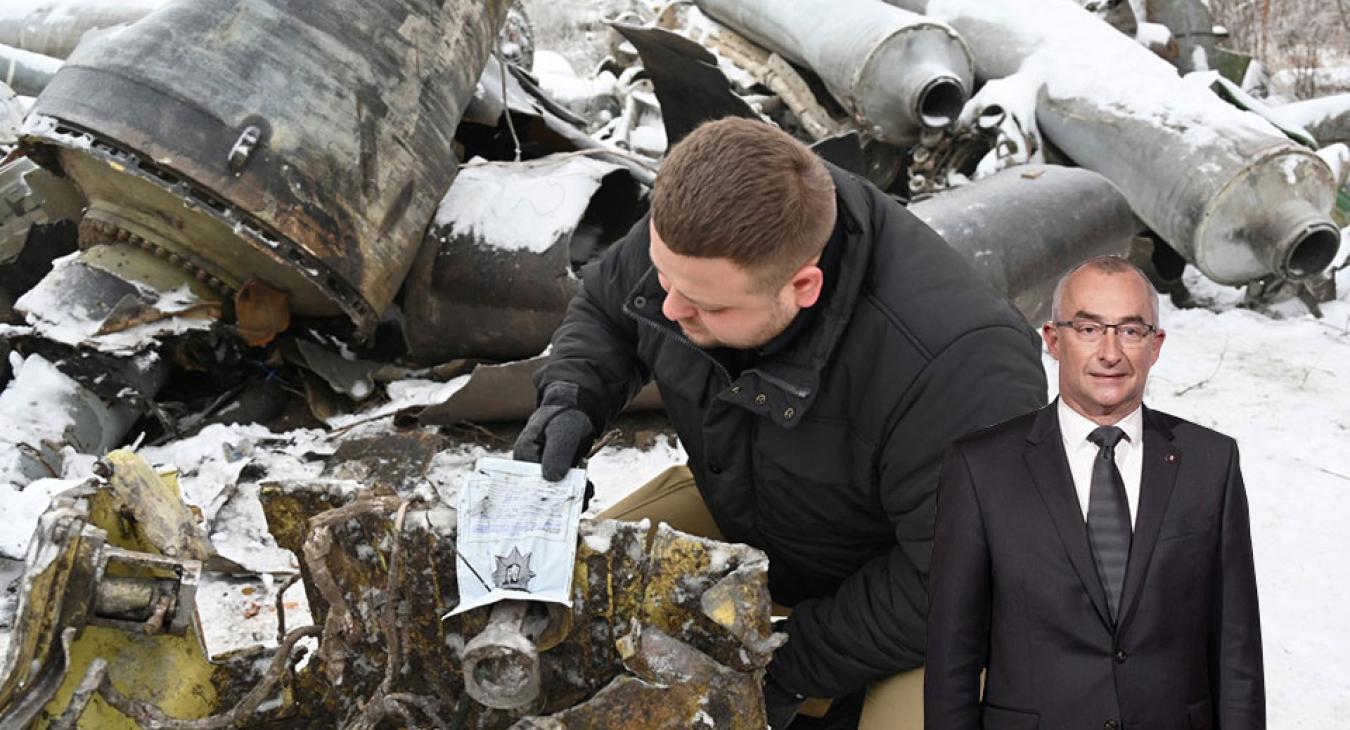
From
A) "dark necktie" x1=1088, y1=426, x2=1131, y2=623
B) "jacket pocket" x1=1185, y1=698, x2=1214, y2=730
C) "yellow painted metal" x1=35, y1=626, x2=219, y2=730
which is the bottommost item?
"yellow painted metal" x1=35, y1=626, x2=219, y2=730

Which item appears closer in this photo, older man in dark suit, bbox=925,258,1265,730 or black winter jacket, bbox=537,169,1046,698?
older man in dark suit, bbox=925,258,1265,730

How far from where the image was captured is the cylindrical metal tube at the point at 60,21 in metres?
7.80

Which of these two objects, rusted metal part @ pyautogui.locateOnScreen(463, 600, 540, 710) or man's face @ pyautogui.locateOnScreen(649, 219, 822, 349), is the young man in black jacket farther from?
rusted metal part @ pyautogui.locateOnScreen(463, 600, 540, 710)

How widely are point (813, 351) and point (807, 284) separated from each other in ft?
0.39

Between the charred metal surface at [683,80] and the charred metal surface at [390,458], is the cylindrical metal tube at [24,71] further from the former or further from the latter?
the charred metal surface at [390,458]

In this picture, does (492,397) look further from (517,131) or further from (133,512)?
(133,512)

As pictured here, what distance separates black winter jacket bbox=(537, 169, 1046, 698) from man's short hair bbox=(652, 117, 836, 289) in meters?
0.16

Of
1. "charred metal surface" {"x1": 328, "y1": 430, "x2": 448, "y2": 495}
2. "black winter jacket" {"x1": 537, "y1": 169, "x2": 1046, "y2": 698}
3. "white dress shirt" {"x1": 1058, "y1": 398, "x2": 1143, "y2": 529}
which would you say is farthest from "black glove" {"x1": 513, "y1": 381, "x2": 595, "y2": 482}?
"charred metal surface" {"x1": 328, "y1": 430, "x2": 448, "y2": 495}

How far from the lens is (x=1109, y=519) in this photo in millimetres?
1325

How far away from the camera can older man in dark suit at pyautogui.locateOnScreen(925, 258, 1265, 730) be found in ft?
4.29

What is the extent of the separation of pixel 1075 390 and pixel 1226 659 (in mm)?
372

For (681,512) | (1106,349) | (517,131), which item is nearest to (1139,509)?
(1106,349)

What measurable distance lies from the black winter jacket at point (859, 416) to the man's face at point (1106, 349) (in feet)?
1.34

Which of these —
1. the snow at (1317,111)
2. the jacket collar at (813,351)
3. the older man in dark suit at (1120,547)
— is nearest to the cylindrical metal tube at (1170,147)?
the snow at (1317,111)
